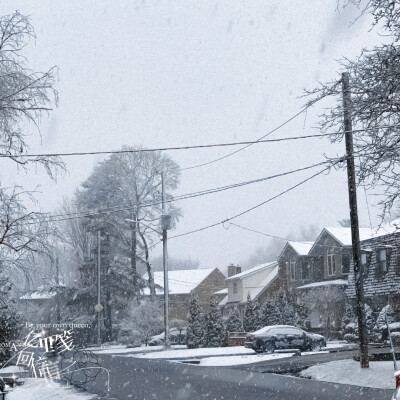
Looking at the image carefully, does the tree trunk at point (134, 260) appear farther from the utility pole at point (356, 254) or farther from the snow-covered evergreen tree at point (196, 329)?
the utility pole at point (356, 254)

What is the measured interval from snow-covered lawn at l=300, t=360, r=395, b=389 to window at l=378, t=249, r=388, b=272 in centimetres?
2332

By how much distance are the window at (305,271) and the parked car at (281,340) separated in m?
21.3

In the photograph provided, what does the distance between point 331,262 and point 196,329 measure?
15.1 m

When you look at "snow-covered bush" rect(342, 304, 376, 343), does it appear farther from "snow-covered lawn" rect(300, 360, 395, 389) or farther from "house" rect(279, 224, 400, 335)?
"snow-covered lawn" rect(300, 360, 395, 389)

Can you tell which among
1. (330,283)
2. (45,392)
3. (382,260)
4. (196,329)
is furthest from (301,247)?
(45,392)

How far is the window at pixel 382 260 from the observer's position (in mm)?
43094

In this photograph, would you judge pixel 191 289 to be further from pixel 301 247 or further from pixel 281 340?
pixel 281 340

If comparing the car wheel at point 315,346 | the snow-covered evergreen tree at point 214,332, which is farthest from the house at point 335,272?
the snow-covered evergreen tree at point 214,332

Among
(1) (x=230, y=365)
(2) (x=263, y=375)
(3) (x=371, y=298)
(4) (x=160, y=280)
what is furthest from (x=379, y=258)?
(4) (x=160, y=280)

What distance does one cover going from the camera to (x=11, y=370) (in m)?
19.2

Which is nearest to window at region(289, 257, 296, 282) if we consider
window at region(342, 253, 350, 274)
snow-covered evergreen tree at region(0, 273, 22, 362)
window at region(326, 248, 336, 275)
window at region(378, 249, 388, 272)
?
window at region(326, 248, 336, 275)

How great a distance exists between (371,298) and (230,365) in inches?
829

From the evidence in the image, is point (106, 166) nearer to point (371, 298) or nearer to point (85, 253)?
point (85, 253)

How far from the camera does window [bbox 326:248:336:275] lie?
51706 millimetres
